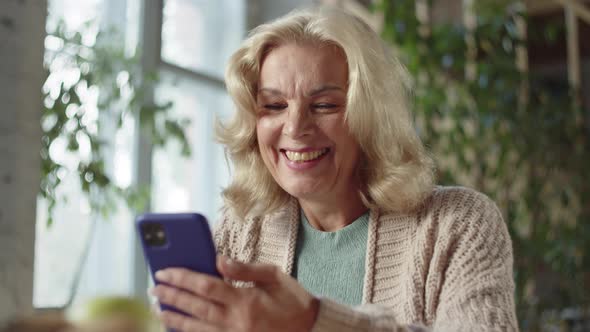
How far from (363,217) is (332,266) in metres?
0.13

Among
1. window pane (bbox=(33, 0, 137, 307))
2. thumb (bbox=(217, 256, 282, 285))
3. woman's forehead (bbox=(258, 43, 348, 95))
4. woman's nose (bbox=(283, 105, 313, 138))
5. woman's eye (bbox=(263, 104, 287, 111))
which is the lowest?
window pane (bbox=(33, 0, 137, 307))

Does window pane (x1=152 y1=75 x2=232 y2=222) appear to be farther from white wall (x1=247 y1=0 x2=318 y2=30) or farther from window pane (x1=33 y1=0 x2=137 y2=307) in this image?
white wall (x1=247 y1=0 x2=318 y2=30)

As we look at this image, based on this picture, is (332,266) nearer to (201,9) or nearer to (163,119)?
(163,119)

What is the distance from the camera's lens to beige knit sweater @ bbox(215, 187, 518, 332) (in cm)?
124

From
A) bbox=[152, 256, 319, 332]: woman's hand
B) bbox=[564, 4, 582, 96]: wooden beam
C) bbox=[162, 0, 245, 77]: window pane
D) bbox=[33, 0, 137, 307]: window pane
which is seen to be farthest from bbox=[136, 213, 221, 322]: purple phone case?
bbox=[564, 4, 582, 96]: wooden beam

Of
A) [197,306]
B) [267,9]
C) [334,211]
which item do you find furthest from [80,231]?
[197,306]

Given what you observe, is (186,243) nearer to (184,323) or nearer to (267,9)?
(184,323)

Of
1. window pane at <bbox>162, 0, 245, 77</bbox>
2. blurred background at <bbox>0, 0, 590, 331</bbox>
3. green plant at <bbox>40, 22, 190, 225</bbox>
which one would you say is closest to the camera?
green plant at <bbox>40, 22, 190, 225</bbox>

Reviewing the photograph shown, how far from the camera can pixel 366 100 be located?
56.1 inches

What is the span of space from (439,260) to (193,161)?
2.40 m

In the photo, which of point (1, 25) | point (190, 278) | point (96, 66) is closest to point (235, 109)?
point (1, 25)

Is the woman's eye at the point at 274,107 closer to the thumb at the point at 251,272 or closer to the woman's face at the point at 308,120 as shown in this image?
the woman's face at the point at 308,120

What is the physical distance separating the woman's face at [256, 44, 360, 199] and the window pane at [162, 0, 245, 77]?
199cm

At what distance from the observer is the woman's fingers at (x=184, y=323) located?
825mm
